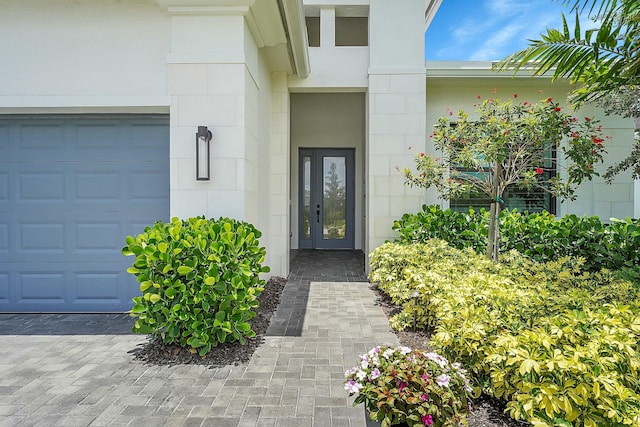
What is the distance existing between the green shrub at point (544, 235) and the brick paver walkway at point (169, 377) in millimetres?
2021

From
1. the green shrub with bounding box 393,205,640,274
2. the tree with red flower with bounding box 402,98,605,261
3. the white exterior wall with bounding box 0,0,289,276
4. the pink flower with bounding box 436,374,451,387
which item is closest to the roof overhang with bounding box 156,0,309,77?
the white exterior wall with bounding box 0,0,289,276

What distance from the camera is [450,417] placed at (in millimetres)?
1795

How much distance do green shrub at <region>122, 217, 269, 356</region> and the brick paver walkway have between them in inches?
11.9

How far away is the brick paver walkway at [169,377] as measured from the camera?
2369mm

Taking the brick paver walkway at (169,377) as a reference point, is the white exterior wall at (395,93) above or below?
above

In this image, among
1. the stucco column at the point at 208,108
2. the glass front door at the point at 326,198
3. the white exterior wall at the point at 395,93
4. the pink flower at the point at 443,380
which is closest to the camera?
the pink flower at the point at 443,380

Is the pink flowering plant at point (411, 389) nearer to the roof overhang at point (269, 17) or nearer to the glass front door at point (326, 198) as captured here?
the roof overhang at point (269, 17)

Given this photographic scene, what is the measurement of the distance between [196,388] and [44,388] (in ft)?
3.60

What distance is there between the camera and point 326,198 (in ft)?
31.7

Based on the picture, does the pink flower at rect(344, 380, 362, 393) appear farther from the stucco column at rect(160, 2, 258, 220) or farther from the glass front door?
the glass front door

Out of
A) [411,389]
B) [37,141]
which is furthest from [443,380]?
[37,141]

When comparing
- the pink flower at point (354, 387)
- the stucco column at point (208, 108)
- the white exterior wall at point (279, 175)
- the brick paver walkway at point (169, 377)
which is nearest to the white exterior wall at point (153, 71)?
the stucco column at point (208, 108)

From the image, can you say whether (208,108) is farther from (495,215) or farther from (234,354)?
(495,215)

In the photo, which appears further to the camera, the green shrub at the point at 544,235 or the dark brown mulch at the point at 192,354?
the green shrub at the point at 544,235
